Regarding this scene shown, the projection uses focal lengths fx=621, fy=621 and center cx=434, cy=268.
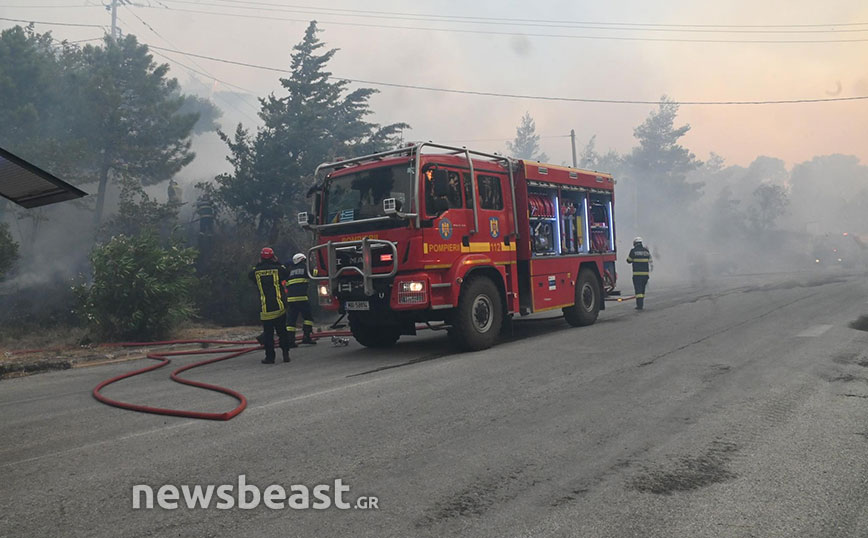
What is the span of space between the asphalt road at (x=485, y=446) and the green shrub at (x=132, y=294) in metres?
4.36

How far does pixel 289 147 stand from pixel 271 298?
18414 mm

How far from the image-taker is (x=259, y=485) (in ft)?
12.7

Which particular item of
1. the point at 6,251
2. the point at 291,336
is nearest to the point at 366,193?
the point at 291,336

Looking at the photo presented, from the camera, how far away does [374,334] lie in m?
10.6

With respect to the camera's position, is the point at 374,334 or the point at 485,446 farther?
the point at 374,334

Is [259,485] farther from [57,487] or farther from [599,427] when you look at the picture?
[599,427]

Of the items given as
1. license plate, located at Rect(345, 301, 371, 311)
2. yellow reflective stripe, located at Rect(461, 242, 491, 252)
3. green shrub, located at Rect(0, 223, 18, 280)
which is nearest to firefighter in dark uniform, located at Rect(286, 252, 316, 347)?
license plate, located at Rect(345, 301, 371, 311)

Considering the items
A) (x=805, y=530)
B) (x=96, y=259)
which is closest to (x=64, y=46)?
(x=96, y=259)

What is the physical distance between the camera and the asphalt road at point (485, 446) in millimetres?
3355

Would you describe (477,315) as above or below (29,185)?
below

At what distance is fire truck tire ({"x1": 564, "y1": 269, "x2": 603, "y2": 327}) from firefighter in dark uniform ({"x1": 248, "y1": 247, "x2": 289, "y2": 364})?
583 centimetres

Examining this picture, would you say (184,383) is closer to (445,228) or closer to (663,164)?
(445,228)

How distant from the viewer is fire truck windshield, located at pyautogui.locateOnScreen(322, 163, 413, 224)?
8.91m

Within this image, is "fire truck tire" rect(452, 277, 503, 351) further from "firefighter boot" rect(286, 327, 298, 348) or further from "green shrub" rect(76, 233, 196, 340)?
"green shrub" rect(76, 233, 196, 340)
